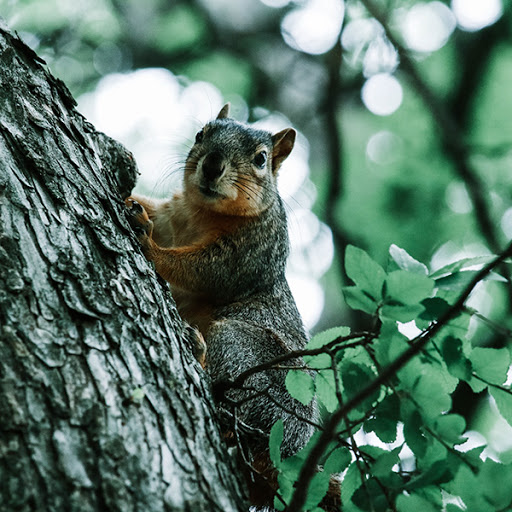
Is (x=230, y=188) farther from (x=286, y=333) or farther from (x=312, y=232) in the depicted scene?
(x=312, y=232)

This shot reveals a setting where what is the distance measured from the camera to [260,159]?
4.66 metres

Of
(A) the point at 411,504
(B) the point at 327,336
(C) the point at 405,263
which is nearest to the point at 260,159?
(B) the point at 327,336

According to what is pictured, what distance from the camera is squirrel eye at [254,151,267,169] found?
182 inches

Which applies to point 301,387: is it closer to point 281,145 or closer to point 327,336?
point 327,336

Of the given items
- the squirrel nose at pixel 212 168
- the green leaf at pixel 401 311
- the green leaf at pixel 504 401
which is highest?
the squirrel nose at pixel 212 168

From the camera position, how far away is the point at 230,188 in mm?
4254

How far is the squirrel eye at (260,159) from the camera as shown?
4617 mm

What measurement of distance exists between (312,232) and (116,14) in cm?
423

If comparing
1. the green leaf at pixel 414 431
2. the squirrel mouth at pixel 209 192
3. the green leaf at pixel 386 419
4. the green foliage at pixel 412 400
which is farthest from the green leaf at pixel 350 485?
the squirrel mouth at pixel 209 192

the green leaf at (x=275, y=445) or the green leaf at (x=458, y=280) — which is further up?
the green leaf at (x=458, y=280)

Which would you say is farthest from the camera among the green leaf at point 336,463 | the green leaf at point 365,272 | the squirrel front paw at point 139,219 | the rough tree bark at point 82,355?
the squirrel front paw at point 139,219

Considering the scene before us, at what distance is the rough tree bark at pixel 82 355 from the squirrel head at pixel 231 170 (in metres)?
1.48

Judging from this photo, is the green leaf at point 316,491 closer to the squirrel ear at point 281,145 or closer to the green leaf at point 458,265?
the green leaf at point 458,265

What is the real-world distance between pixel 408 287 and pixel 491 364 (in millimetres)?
427
